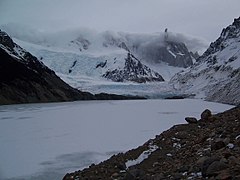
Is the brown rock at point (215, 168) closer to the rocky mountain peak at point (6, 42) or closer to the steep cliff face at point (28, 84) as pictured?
the steep cliff face at point (28, 84)

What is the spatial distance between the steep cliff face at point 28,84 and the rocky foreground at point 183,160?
235 feet

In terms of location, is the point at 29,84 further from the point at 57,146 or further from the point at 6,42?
the point at 57,146

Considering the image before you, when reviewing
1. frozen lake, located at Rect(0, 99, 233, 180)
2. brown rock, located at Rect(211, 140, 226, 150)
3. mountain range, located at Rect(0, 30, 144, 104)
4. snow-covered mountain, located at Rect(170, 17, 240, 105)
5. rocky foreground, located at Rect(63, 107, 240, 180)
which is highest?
snow-covered mountain, located at Rect(170, 17, 240, 105)

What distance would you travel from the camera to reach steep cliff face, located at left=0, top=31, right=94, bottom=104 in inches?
3452

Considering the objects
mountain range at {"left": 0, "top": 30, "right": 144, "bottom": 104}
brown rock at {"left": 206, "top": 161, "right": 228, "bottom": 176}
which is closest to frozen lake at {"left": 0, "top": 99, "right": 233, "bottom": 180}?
brown rock at {"left": 206, "top": 161, "right": 228, "bottom": 176}

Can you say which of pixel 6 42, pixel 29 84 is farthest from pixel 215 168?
pixel 6 42

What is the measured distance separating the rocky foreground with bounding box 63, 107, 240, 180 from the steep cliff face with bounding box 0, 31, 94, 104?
71689mm

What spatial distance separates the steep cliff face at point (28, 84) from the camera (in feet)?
288

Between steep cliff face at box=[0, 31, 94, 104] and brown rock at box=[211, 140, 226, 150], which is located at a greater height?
steep cliff face at box=[0, 31, 94, 104]

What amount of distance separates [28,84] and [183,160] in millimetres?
87923

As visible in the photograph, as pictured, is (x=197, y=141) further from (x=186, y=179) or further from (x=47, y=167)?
(x=47, y=167)

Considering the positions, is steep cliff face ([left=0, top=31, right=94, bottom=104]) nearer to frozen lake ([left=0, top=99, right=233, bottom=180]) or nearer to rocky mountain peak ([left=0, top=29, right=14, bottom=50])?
rocky mountain peak ([left=0, top=29, right=14, bottom=50])

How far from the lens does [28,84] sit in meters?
94.8

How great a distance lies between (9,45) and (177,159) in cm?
11885
